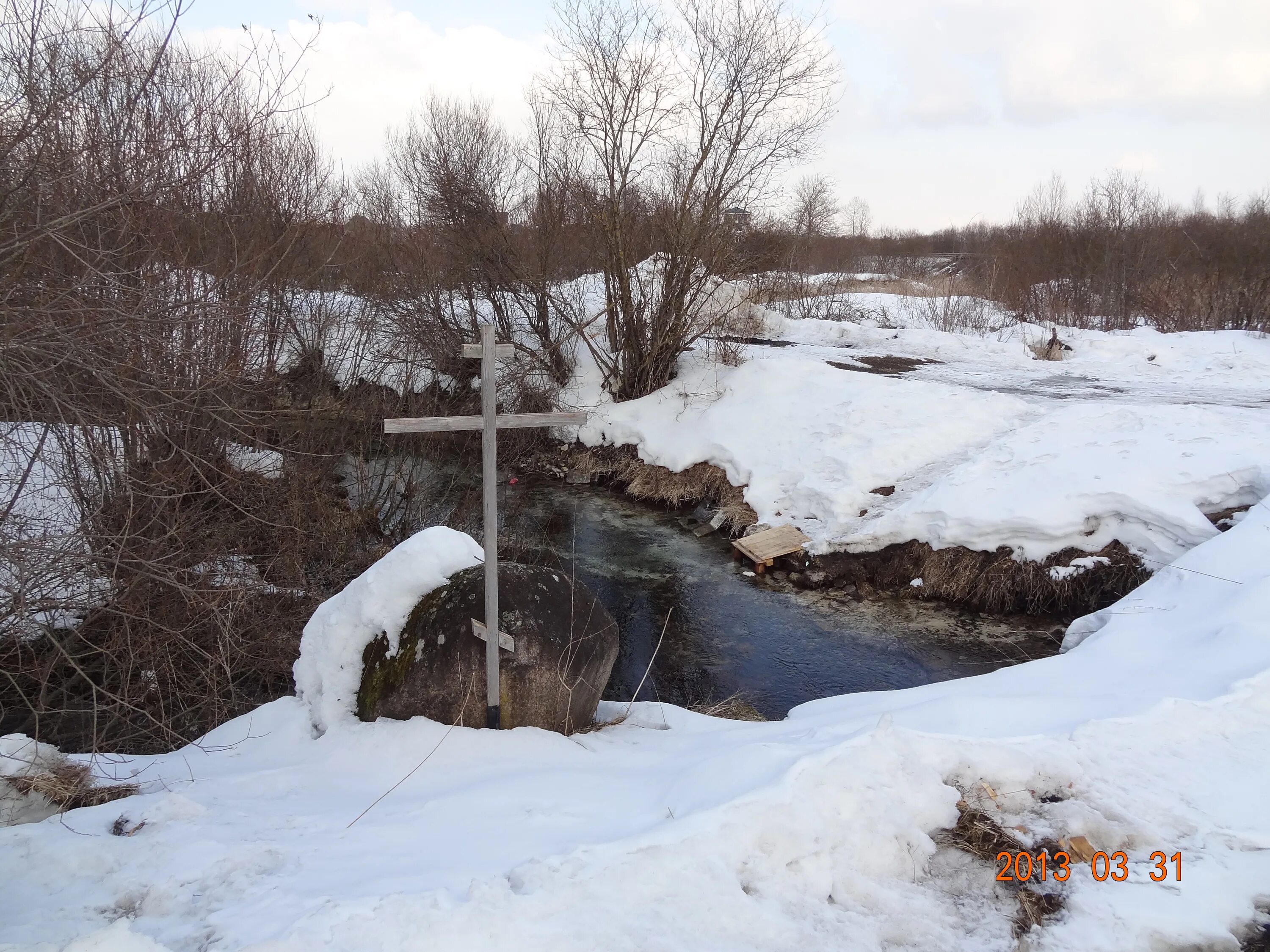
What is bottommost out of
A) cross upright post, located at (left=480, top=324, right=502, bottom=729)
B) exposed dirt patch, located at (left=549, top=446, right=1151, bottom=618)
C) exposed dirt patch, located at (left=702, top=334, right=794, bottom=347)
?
exposed dirt patch, located at (left=549, top=446, right=1151, bottom=618)

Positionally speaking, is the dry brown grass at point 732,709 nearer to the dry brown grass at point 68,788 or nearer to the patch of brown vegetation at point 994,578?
the patch of brown vegetation at point 994,578

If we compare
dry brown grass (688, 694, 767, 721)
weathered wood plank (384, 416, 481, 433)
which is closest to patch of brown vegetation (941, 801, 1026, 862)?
dry brown grass (688, 694, 767, 721)

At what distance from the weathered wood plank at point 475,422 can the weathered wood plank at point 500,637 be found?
3.54 ft

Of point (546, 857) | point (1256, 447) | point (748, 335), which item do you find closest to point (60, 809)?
point (546, 857)

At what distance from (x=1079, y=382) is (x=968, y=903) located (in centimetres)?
1271

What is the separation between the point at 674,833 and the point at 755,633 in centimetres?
509

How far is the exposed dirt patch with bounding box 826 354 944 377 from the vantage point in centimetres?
1455

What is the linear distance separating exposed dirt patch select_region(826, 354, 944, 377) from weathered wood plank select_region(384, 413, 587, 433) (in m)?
10.4

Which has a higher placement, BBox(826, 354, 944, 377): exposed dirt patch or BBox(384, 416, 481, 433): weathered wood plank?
BBox(826, 354, 944, 377): exposed dirt patch

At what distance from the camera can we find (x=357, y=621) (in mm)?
4566

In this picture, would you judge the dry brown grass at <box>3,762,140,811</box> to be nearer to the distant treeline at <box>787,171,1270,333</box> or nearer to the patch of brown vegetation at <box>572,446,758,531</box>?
the patch of brown vegetation at <box>572,446,758,531</box>

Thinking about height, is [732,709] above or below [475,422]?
below

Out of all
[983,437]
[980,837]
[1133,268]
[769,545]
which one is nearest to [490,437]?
[980,837]

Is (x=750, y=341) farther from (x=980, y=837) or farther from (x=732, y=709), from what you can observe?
(x=980, y=837)
